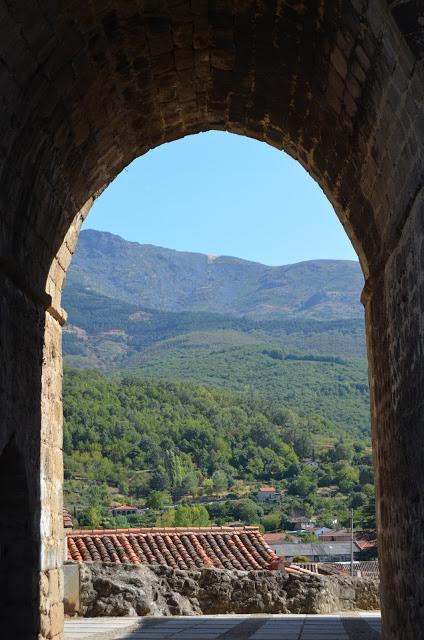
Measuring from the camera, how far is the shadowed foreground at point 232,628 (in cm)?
973

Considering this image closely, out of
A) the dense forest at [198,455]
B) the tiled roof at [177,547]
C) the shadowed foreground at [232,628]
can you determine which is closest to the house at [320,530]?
the dense forest at [198,455]

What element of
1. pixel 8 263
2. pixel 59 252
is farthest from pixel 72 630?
pixel 8 263

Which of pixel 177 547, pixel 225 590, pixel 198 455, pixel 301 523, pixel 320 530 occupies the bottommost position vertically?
pixel 320 530

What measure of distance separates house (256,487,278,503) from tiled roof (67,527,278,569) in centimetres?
6838

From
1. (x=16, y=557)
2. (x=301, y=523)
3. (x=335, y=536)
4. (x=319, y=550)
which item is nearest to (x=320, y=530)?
(x=301, y=523)

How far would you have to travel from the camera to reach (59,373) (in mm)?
8938

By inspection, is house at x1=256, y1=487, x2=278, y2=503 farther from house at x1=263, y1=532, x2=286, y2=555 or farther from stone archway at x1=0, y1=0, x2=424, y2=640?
stone archway at x1=0, y1=0, x2=424, y2=640

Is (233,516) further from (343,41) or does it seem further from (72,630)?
(343,41)

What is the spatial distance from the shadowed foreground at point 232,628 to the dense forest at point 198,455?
6366cm

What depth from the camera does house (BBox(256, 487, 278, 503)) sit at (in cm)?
8650

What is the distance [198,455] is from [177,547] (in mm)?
80578

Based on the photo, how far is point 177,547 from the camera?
703 inches

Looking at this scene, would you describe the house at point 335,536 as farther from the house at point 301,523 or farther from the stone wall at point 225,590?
the stone wall at point 225,590

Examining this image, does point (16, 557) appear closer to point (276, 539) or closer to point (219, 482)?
point (276, 539)
